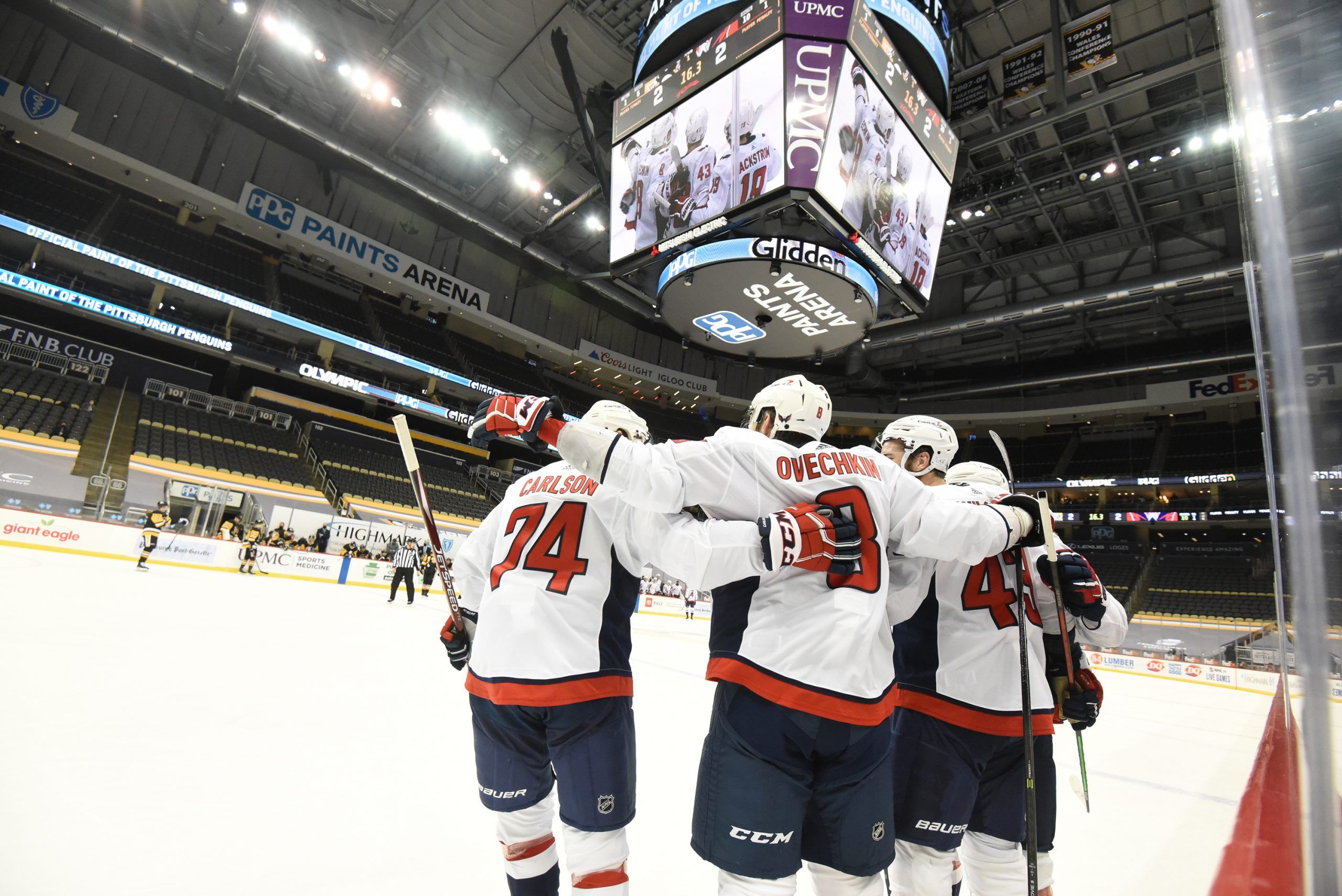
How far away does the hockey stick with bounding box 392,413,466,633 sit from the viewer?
2475mm

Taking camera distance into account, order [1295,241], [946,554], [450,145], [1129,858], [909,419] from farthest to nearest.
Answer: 1. [450,145]
2. [1129,858]
3. [909,419]
4. [946,554]
5. [1295,241]

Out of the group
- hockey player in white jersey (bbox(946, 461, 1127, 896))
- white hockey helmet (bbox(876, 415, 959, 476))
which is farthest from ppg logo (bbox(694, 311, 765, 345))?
hockey player in white jersey (bbox(946, 461, 1127, 896))

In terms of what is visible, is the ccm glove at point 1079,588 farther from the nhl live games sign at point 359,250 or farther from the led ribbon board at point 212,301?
the nhl live games sign at point 359,250

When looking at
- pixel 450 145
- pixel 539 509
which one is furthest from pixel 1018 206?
pixel 539 509

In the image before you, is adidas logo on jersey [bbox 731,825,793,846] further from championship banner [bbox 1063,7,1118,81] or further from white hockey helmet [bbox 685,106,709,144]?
championship banner [bbox 1063,7,1118,81]

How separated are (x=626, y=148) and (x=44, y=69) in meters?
17.0

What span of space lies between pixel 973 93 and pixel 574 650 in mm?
12840

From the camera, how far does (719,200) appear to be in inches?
291

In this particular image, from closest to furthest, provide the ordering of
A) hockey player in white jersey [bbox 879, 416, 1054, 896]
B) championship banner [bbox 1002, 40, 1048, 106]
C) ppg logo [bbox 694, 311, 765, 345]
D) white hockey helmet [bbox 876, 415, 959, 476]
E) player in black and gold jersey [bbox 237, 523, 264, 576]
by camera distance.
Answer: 1. hockey player in white jersey [bbox 879, 416, 1054, 896]
2. white hockey helmet [bbox 876, 415, 959, 476]
3. ppg logo [bbox 694, 311, 765, 345]
4. championship banner [bbox 1002, 40, 1048, 106]
5. player in black and gold jersey [bbox 237, 523, 264, 576]

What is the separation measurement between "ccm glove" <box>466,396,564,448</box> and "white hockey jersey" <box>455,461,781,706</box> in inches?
11.7

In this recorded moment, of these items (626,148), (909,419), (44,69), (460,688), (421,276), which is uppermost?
(44,69)

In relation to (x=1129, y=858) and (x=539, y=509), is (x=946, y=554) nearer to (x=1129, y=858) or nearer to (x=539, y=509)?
(x=539, y=509)

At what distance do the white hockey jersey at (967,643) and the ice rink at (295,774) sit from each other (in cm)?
99

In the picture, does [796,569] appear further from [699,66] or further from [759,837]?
[699,66]
